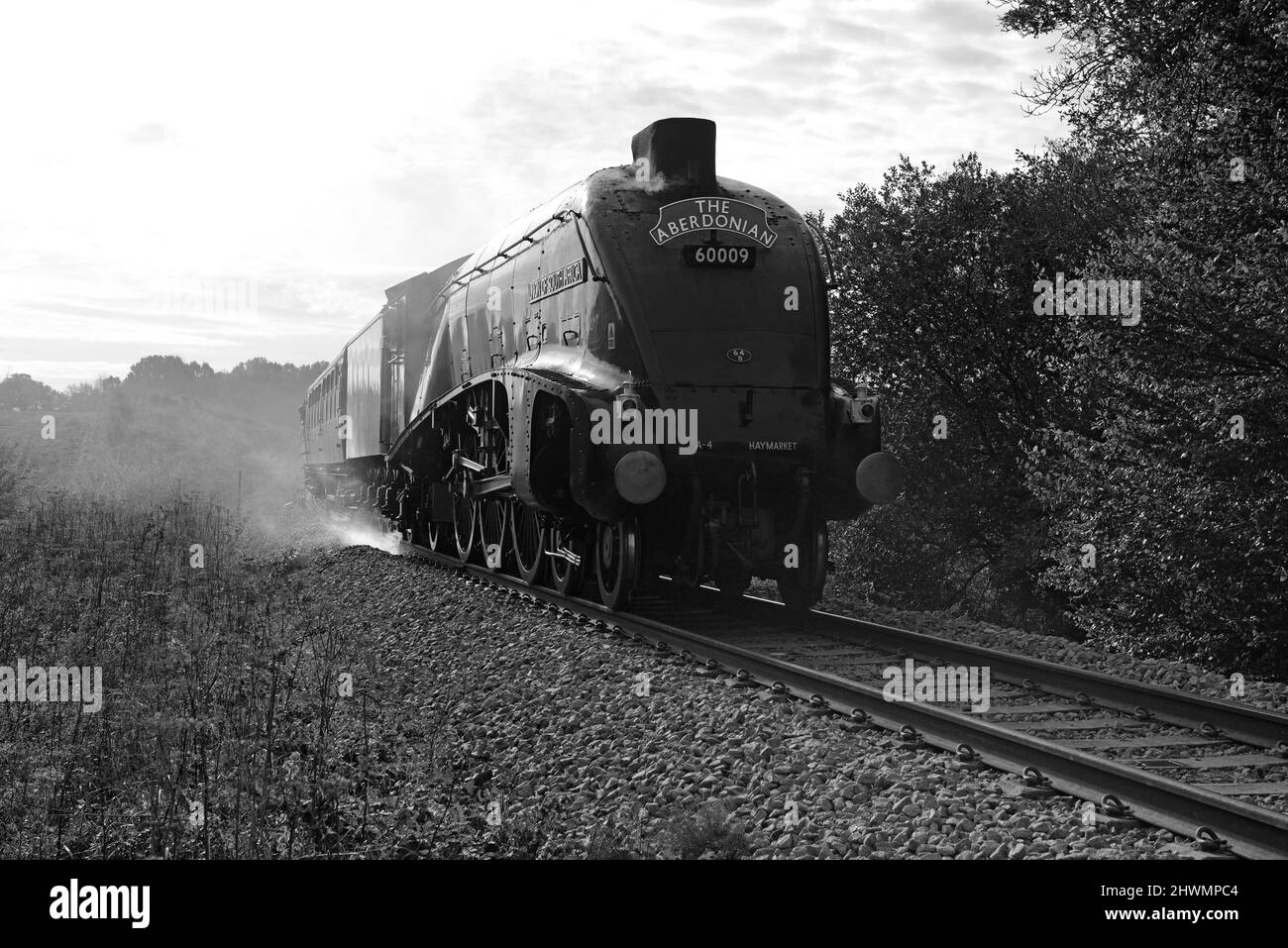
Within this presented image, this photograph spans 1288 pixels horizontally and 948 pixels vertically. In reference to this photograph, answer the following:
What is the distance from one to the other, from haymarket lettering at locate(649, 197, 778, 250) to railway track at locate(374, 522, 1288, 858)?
3.50 metres

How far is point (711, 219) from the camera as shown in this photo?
34.4 ft

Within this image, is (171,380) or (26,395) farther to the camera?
(171,380)

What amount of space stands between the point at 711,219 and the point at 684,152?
0.79 m

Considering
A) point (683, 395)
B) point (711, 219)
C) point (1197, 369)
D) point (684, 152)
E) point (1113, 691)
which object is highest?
point (684, 152)

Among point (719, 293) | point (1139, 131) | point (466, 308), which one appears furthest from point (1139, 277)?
point (466, 308)

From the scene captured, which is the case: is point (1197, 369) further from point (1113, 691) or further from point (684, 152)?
point (1113, 691)

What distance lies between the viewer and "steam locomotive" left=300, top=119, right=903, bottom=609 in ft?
32.6

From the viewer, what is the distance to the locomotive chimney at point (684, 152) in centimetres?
1073

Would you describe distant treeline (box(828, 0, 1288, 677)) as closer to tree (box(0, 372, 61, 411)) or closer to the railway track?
the railway track

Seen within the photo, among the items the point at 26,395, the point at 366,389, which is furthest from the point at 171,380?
the point at 366,389

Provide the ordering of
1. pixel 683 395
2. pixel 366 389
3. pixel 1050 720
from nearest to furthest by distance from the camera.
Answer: pixel 1050 720 → pixel 683 395 → pixel 366 389

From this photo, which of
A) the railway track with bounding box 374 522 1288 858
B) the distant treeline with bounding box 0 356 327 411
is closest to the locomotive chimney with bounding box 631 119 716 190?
the railway track with bounding box 374 522 1288 858
